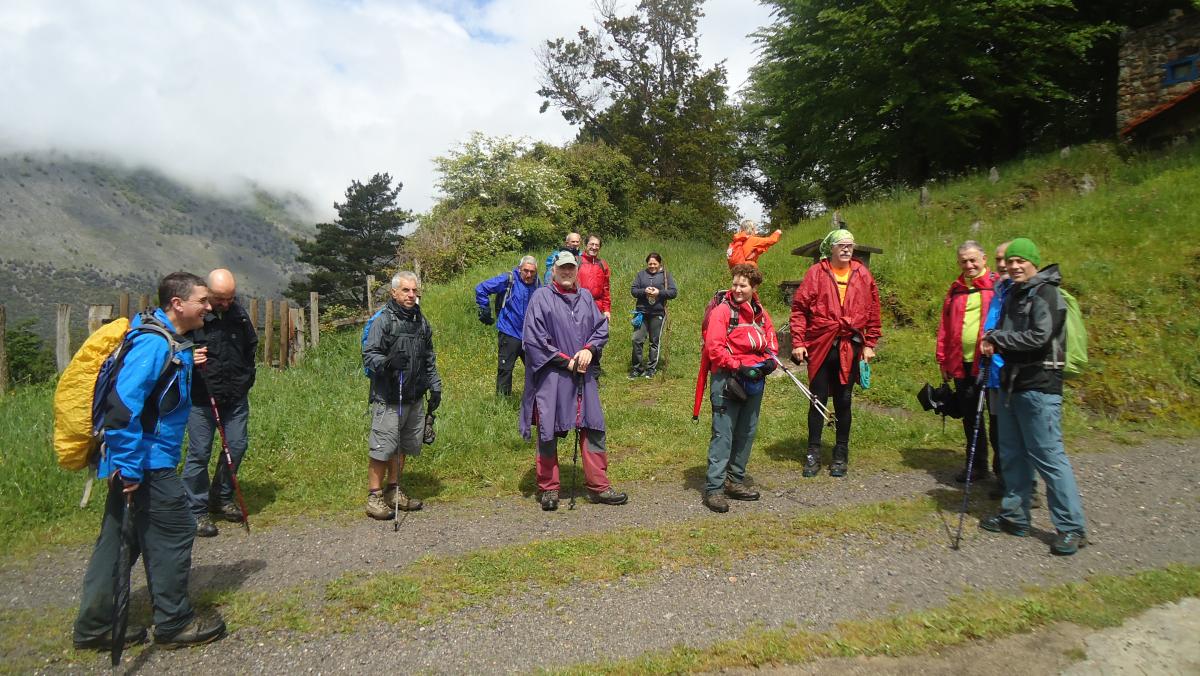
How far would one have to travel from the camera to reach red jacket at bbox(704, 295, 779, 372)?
536cm

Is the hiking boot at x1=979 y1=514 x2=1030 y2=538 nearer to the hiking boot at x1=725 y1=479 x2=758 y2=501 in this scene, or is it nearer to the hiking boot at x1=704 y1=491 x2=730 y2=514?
the hiking boot at x1=725 y1=479 x2=758 y2=501

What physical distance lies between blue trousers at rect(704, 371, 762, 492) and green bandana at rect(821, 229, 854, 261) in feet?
5.90

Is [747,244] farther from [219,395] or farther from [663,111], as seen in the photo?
[663,111]

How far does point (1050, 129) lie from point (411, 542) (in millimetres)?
25964

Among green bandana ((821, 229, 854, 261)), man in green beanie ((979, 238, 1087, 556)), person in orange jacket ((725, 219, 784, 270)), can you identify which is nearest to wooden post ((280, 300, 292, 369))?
person in orange jacket ((725, 219, 784, 270))

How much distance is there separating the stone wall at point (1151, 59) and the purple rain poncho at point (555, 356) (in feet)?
59.9

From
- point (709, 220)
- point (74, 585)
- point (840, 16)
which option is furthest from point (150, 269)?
point (74, 585)

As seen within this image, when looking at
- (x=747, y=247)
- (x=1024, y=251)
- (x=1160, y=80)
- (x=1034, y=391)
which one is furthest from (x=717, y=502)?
(x=1160, y=80)

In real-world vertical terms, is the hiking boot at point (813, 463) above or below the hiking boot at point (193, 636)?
above

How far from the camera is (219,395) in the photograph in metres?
5.28

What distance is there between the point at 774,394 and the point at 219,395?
706cm

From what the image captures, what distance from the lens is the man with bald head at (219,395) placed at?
513 cm

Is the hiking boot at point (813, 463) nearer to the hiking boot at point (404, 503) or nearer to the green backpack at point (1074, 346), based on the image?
the green backpack at point (1074, 346)

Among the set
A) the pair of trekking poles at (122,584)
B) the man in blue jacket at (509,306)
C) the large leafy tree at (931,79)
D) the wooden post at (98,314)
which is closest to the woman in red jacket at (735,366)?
the man in blue jacket at (509,306)
